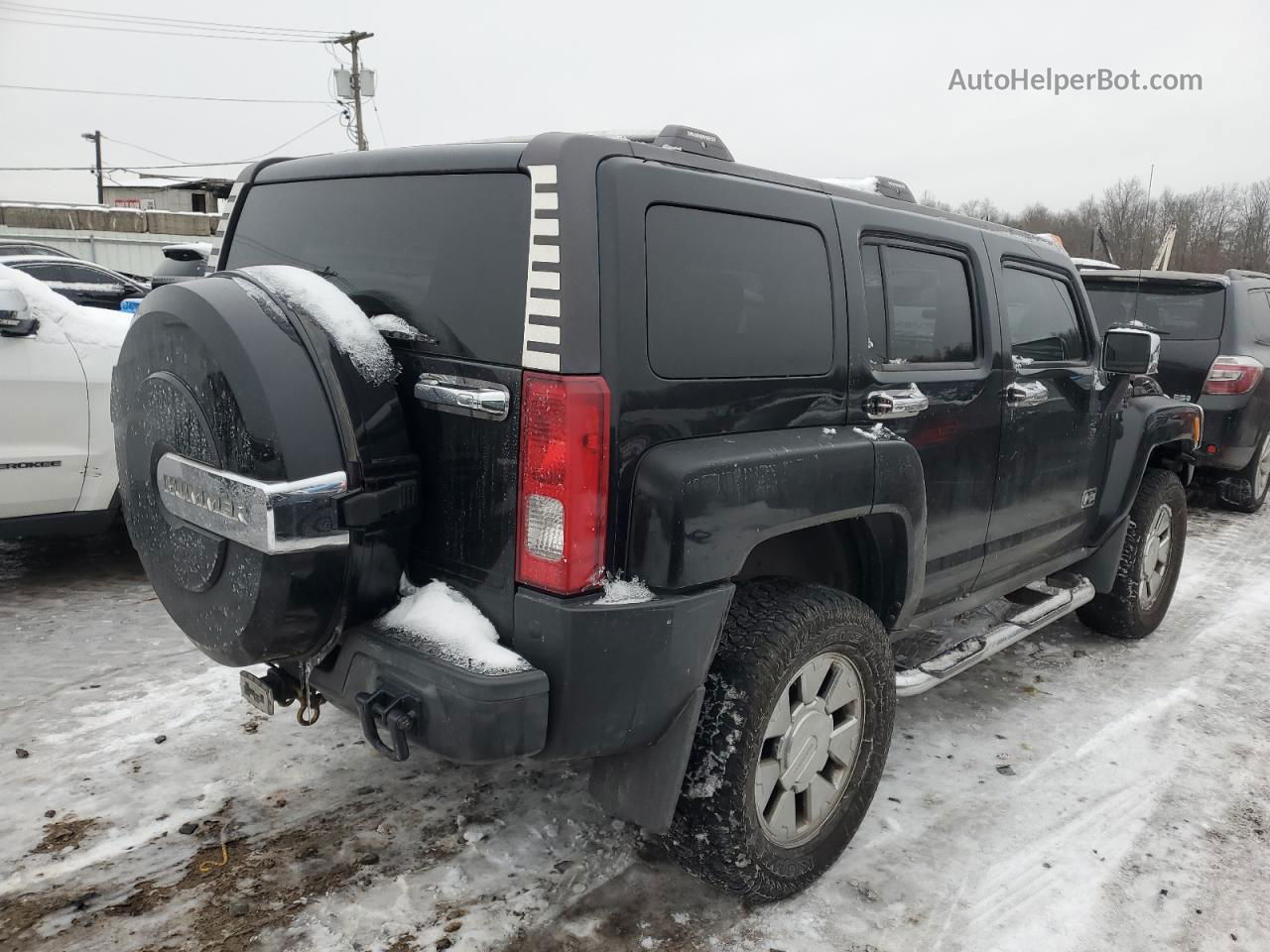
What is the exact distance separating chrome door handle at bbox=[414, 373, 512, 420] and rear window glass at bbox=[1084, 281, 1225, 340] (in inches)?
254

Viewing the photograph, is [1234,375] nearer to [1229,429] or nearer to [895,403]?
[1229,429]

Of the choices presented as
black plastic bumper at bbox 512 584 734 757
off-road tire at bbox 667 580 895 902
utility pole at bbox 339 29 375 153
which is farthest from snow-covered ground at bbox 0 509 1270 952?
utility pole at bbox 339 29 375 153

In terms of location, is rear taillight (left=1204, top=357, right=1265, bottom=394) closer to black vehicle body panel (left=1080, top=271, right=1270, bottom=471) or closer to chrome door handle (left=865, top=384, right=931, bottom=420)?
black vehicle body panel (left=1080, top=271, right=1270, bottom=471)

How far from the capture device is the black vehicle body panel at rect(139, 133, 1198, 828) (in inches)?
78.1

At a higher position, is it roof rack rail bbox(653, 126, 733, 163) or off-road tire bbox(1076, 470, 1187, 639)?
roof rack rail bbox(653, 126, 733, 163)

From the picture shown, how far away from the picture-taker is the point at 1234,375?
7.00 meters

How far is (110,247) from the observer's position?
85.8 feet

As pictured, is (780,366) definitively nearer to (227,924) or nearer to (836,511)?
(836,511)

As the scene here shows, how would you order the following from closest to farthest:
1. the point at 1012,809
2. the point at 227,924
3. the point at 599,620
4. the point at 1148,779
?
the point at 599,620 → the point at 227,924 → the point at 1012,809 → the point at 1148,779

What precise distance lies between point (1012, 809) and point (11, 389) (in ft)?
15.3

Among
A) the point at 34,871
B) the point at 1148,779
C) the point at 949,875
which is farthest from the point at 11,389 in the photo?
the point at 1148,779

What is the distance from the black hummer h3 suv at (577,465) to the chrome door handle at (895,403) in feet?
0.03

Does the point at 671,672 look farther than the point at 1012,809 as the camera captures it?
No

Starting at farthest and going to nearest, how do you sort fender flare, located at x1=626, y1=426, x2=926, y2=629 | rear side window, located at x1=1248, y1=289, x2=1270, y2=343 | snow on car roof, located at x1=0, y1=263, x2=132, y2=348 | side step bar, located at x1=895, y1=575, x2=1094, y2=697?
1. rear side window, located at x1=1248, y1=289, x2=1270, y2=343
2. snow on car roof, located at x1=0, y1=263, x2=132, y2=348
3. side step bar, located at x1=895, y1=575, x2=1094, y2=697
4. fender flare, located at x1=626, y1=426, x2=926, y2=629
